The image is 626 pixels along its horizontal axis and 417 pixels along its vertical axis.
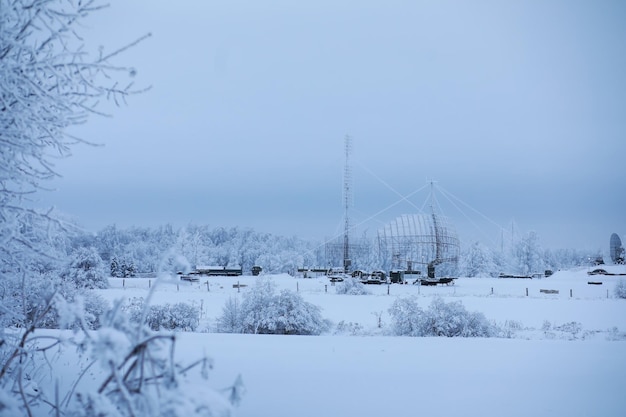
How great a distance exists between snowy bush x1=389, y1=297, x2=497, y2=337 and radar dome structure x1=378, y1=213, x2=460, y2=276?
92.8ft

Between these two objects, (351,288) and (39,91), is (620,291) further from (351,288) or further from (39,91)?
(39,91)

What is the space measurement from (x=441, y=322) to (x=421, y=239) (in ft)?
97.6

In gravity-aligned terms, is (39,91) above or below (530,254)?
below

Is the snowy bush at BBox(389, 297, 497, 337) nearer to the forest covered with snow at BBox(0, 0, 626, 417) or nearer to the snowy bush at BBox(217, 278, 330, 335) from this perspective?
the forest covered with snow at BBox(0, 0, 626, 417)

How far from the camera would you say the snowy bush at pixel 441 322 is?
1112 centimetres

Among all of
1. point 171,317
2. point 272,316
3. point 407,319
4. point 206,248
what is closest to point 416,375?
point 407,319

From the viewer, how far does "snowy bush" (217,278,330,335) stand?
1198 centimetres

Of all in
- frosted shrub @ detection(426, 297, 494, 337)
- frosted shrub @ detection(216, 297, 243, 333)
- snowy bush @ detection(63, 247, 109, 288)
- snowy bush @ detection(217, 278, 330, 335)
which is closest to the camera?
frosted shrub @ detection(426, 297, 494, 337)

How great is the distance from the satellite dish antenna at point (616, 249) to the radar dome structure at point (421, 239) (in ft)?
108

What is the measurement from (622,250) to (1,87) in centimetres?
7703

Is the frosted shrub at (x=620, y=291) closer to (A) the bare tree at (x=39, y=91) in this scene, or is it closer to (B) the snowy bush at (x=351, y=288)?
(B) the snowy bush at (x=351, y=288)

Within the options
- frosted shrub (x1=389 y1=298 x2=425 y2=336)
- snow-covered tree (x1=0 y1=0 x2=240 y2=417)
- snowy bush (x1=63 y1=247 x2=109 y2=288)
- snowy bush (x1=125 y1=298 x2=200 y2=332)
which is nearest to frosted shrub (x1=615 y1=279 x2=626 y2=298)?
frosted shrub (x1=389 y1=298 x2=425 y2=336)

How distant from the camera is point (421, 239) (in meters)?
40.4

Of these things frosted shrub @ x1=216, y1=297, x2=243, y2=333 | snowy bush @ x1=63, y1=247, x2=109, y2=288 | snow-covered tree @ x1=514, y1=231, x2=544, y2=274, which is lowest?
frosted shrub @ x1=216, y1=297, x2=243, y2=333
